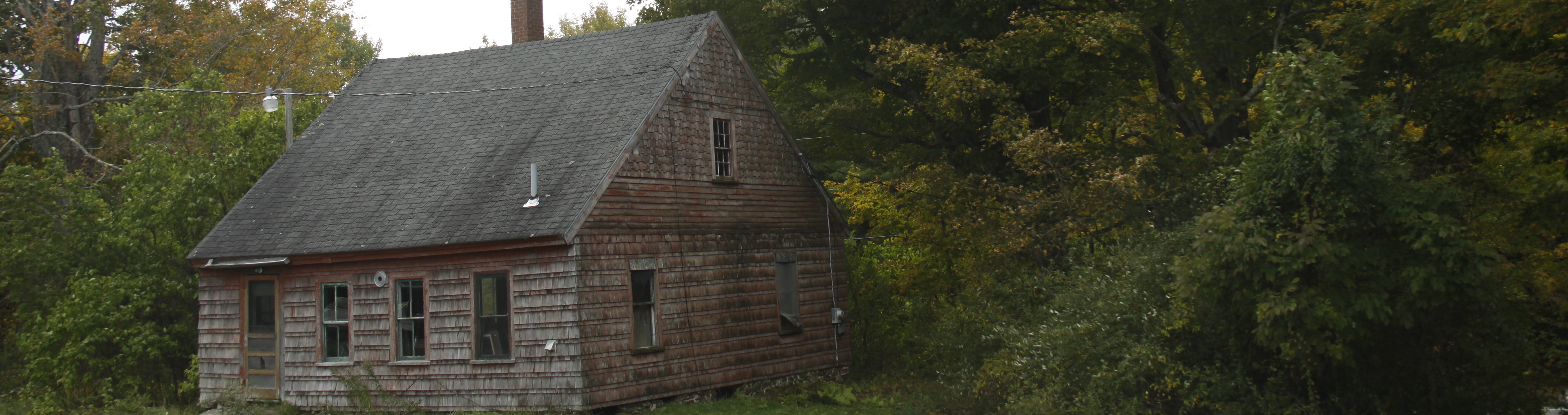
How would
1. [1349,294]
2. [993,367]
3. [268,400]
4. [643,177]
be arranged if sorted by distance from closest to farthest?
[1349,294] < [993,367] < [643,177] < [268,400]

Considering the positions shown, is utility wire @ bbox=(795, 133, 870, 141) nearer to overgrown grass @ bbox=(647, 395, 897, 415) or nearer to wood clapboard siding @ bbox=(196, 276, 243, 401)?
overgrown grass @ bbox=(647, 395, 897, 415)

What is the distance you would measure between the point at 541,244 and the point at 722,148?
428 centimetres

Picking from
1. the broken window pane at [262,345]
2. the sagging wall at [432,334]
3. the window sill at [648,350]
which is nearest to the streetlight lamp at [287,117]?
the sagging wall at [432,334]

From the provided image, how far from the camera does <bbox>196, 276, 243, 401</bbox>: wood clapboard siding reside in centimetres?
1872

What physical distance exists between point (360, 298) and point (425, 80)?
5.45 meters

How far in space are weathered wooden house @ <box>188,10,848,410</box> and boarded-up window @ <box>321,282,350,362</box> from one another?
37 millimetres

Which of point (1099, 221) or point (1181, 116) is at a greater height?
point (1181, 116)

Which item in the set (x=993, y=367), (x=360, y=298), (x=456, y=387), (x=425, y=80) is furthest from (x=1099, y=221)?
(x=425, y=80)

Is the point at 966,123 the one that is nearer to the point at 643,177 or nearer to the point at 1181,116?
the point at 1181,116

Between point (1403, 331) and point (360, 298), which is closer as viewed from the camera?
point (1403, 331)

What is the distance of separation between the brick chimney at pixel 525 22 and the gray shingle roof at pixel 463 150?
154 cm

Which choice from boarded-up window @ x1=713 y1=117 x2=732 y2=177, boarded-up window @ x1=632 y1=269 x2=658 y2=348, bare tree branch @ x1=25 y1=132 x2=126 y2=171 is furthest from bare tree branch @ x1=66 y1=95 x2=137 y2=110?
boarded-up window @ x1=632 y1=269 x2=658 y2=348

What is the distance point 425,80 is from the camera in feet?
70.2

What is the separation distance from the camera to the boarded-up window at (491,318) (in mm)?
16422
